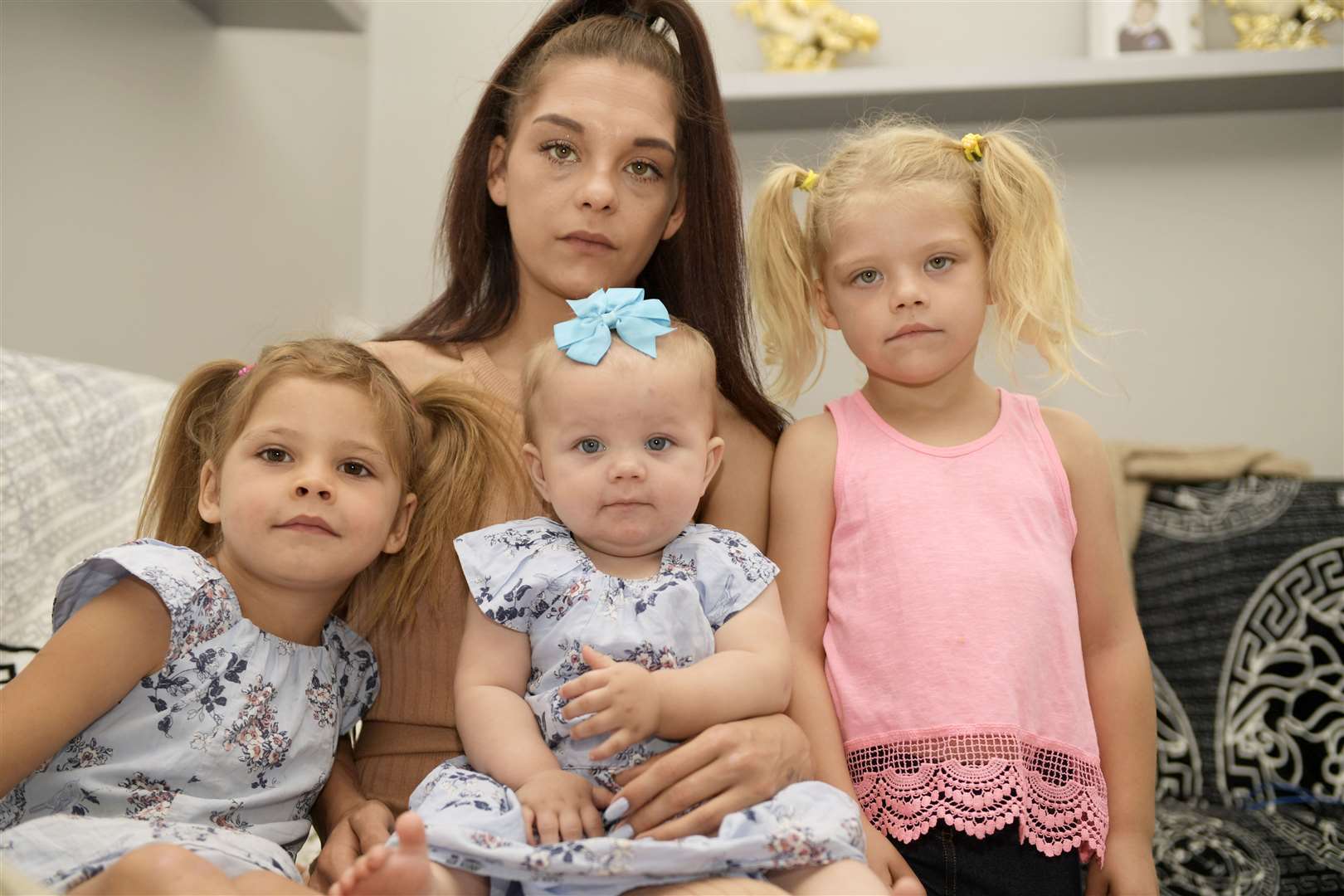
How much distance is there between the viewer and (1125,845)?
53.1 inches

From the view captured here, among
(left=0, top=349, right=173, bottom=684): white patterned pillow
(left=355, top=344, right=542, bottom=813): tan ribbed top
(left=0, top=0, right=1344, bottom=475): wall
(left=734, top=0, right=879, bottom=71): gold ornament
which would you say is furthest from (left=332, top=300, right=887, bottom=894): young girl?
(left=734, top=0, right=879, bottom=71): gold ornament

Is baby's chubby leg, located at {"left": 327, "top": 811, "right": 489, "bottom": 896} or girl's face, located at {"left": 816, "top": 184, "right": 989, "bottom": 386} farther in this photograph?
girl's face, located at {"left": 816, "top": 184, "right": 989, "bottom": 386}

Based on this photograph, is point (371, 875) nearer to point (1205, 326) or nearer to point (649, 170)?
point (649, 170)

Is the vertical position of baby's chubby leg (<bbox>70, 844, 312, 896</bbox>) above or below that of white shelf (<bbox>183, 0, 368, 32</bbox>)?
below

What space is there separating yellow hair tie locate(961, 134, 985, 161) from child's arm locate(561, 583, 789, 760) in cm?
60

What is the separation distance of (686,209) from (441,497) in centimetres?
55

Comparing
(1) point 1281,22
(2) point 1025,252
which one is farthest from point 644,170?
(1) point 1281,22

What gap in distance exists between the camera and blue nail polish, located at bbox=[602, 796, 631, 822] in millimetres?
1132

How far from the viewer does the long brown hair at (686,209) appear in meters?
1.66

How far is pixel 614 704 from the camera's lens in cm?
111

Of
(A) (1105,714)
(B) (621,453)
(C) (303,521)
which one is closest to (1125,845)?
(A) (1105,714)

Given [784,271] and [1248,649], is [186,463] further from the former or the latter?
[1248,649]

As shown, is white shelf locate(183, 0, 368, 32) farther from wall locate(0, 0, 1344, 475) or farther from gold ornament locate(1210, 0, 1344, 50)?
gold ornament locate(1210, 0, 1344, 50)

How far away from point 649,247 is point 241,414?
0.58 metres
